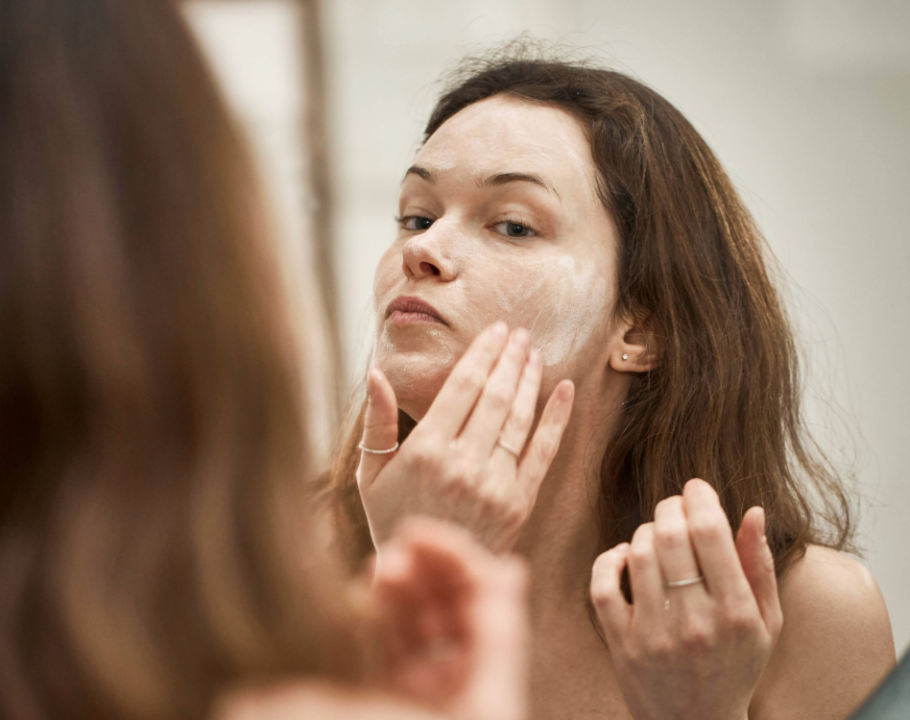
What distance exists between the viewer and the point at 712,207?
2.64ft

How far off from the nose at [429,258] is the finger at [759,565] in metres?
0.34

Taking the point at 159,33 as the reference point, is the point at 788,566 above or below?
below

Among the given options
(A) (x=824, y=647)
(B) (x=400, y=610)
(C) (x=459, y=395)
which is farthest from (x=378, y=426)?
(A) (x=824, y=647)

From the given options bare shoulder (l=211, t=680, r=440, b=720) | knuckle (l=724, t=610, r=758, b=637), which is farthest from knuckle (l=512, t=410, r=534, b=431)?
bare shoulder (l=211, t=680, r=440, b=720)

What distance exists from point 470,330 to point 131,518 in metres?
0.42

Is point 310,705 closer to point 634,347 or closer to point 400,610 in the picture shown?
point 400,610

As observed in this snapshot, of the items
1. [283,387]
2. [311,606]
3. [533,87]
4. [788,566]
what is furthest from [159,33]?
[788,566]

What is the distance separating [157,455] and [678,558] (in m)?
0.38

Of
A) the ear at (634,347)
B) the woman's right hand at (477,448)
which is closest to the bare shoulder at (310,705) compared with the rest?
the woman's right hand at (477,448)

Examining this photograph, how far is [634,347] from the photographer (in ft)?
2.53

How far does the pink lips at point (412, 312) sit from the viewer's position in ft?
2.33

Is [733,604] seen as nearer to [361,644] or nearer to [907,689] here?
[907,689]

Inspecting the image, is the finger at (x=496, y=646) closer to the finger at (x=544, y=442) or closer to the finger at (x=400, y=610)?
the finger at (x=400, y=610)

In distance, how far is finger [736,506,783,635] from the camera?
552 mm
